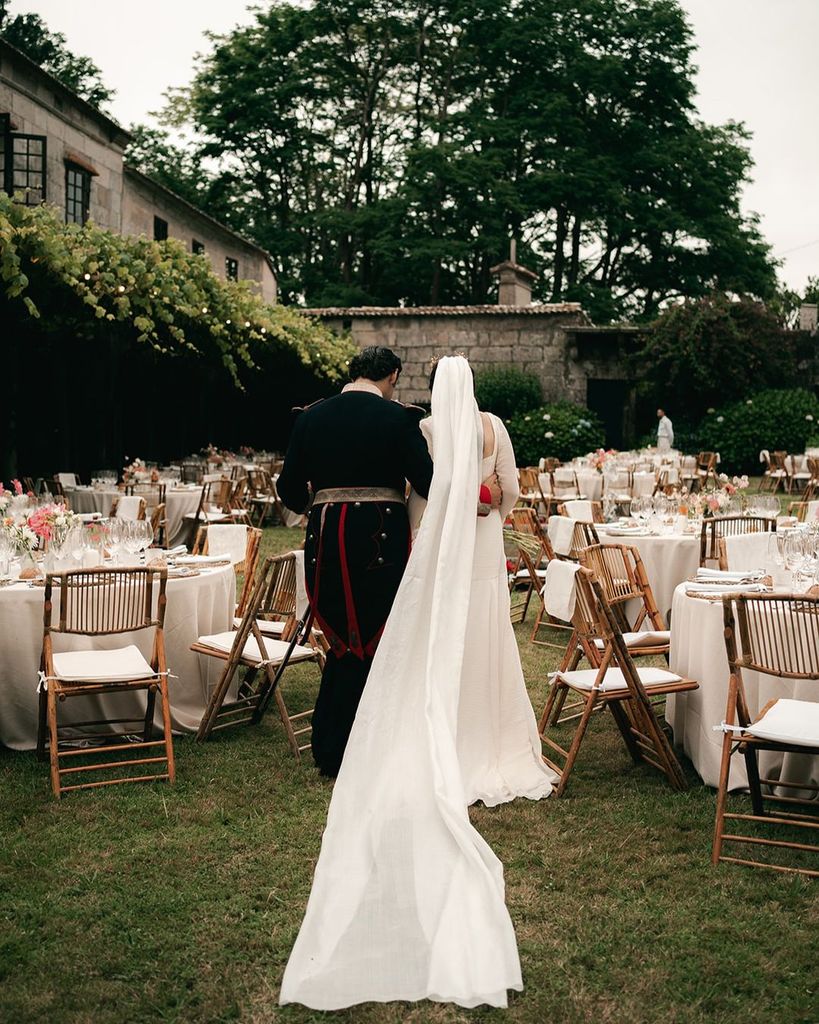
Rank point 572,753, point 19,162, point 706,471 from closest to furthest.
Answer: point 572,753 < point 19,162 < point 706,471

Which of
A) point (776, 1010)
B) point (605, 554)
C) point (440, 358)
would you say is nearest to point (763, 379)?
point (605, 554)

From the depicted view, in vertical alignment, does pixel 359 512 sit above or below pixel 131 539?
above

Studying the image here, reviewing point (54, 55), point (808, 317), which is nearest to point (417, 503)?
point (808, 317)

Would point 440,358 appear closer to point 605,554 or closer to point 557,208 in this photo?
point 605,554

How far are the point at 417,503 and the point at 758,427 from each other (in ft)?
62.5

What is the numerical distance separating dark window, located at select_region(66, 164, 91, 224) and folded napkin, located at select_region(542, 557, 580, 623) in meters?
17.0

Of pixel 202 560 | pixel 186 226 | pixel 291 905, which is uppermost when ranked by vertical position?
pixel 186 226

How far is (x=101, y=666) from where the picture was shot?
4.79m

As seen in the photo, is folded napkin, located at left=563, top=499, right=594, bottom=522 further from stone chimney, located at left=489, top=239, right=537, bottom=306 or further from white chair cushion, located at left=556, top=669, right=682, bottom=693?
stone chimney, located at left=489, top=239, right=537, bottom=306

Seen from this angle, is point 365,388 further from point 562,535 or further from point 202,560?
point 562,535

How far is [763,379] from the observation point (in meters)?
23.3

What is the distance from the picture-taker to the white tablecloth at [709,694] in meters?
4.33

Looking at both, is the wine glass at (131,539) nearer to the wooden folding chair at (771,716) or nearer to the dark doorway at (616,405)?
the wooden folding chair at (771,716)


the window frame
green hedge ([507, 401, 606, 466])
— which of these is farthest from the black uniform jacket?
green hedge ([507, 401, 606, 466])
